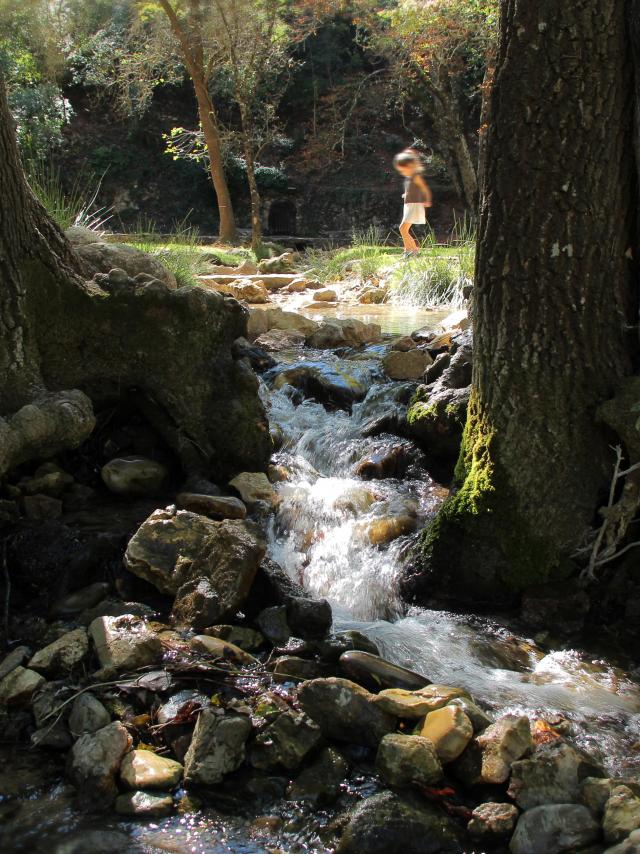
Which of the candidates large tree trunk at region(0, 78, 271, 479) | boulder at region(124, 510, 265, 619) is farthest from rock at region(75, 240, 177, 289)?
boulder at region(124, 510, 265, 619)

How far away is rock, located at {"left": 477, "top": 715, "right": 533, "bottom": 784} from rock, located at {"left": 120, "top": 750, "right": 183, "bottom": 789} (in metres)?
0.96

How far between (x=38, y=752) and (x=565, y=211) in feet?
9.59

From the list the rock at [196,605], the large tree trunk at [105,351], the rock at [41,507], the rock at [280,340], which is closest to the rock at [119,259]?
the rock at [280,340]

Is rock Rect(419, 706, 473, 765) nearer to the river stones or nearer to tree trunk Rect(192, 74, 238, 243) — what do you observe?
the river stones

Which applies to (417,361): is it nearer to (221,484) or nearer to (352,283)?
(221,484)

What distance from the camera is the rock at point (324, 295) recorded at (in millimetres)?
12550

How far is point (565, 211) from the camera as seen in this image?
327 cm

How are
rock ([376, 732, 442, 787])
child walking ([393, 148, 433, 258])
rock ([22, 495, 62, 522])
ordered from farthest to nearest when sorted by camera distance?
child walking ([393, 148, 433, 258]), rock ([22, 495, 62, 522]), rock ([376, 732, 442, 787])

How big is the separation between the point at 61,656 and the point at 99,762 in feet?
1.87

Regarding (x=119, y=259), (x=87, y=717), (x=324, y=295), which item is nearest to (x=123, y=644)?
(x=87, y=717)

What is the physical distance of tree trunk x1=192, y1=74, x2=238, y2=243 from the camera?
18500mm

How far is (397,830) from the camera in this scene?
7.11 ft

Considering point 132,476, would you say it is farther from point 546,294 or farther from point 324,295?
point 324,295

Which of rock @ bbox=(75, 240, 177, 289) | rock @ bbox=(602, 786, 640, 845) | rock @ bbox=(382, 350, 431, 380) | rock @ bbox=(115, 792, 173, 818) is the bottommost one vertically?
rock @ bbox=(115, 792, 173, 818)
